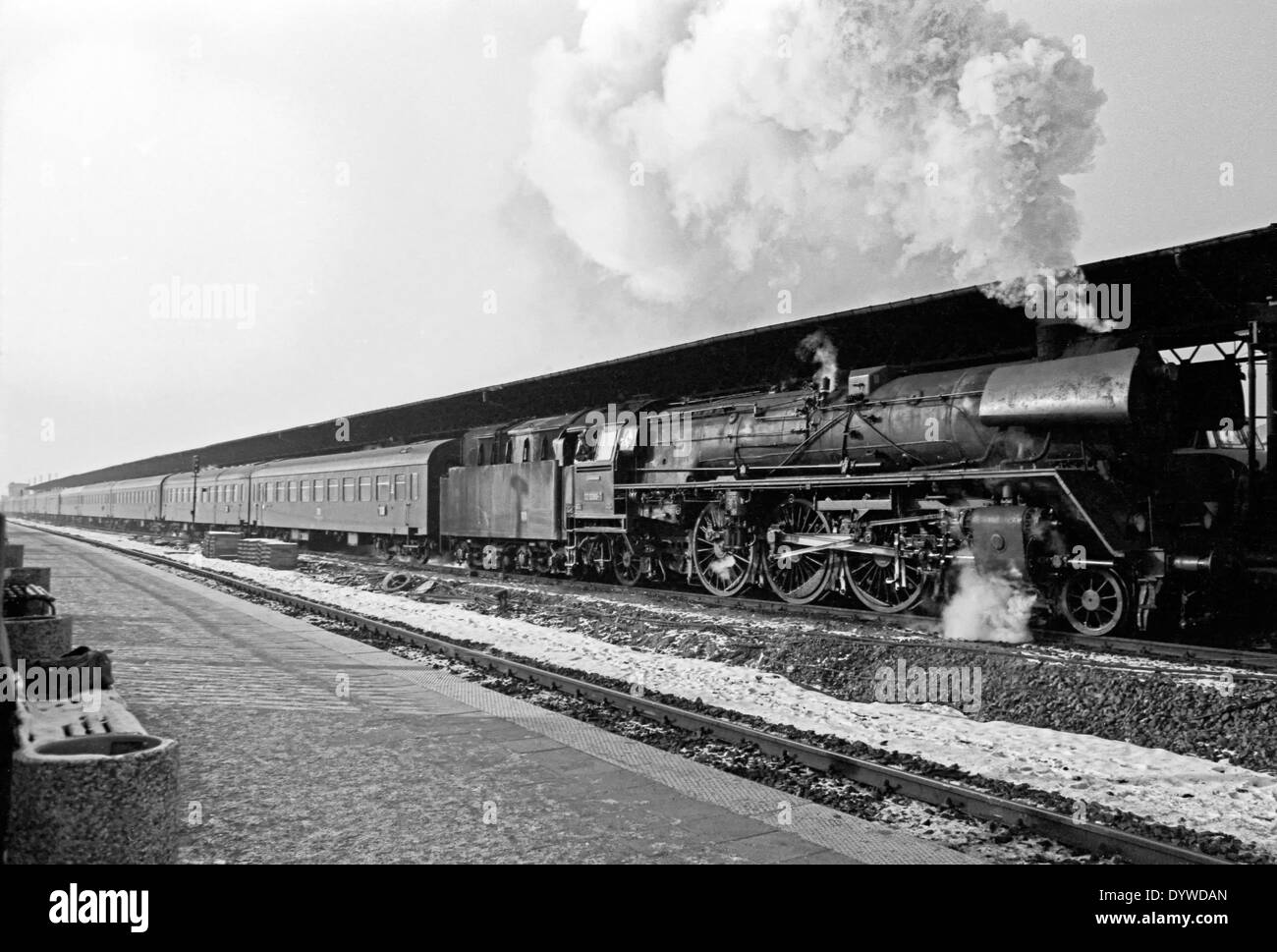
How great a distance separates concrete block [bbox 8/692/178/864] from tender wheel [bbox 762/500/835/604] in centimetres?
1072

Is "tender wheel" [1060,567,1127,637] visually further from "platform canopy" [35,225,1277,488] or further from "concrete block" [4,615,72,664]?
"concrete block" [4,615,72,664]

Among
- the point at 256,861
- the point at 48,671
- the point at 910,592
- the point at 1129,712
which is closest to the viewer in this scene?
the point at 256,861

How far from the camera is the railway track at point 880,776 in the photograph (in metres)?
4.09

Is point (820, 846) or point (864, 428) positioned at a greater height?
point (864, 428)

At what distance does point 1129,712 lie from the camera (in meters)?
6.85

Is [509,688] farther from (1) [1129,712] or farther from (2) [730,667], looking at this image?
(1) [1129,712]

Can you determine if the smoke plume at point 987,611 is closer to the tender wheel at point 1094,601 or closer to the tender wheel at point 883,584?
the tender wheel at point 1094,601

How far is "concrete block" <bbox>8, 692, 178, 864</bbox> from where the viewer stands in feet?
8.48

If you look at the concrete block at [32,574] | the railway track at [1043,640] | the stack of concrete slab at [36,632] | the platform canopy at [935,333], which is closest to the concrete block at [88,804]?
the stack of concrete slab at [36,632]

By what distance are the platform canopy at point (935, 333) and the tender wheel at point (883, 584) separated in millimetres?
2943

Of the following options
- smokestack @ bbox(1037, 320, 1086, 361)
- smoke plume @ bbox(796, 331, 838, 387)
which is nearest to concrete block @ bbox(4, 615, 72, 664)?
smokestack @ bbox(1037, 320, 1086, 361)
